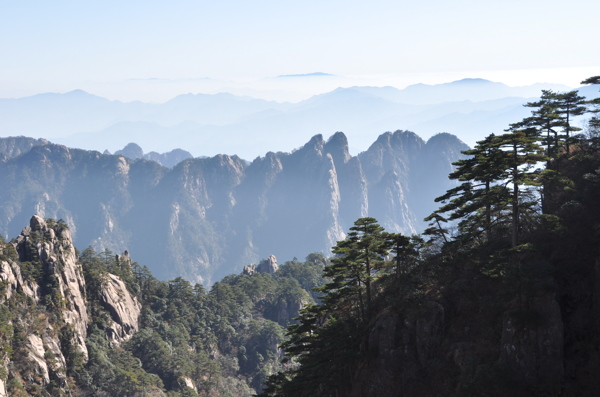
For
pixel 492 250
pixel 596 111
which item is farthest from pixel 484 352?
pixel 596 111

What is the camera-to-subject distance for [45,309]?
8938cm

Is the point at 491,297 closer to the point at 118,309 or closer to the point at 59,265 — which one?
the point at 59,265

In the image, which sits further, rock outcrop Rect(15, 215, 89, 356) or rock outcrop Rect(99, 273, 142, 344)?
rock outcrop Rect(99, 273, 142, 344)

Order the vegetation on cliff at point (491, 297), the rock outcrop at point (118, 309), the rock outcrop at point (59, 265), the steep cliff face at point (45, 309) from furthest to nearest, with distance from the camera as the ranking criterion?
the rock outcrop at point (118, 309)
the rock outcrop at point (59, 265)
the steep cliff face at point (45, 309)
the vegetation on cliff at point (491, 297)

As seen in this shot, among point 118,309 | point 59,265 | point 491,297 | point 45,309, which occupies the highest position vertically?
point 59,265

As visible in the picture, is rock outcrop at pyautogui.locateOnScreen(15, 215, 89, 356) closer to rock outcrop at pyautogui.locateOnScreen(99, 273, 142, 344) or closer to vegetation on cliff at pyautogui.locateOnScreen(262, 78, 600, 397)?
rock outcrop at pyautogui.locateOnScreen(99, 273, 142, 344)

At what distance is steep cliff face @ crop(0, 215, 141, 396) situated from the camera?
78.2 meters

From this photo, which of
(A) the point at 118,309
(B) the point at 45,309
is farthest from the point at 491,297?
(A) the point at 118,309

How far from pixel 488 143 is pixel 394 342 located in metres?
18.3

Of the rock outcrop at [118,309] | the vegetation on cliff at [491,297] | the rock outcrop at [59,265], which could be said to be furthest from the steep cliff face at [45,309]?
the vegetation on cliff at [491,297]

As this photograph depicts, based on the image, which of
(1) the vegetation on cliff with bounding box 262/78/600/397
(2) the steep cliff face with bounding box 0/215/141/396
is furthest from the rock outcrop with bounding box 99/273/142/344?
(1) the vegetation on cliff with bounding box 262/78/600/397

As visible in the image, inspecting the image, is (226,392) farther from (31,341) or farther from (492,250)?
(492,250)

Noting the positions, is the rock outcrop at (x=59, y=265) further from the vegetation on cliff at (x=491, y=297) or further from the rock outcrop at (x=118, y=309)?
the vegetation on cliff at (x=491, y=297)

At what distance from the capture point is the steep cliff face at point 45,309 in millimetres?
78250
